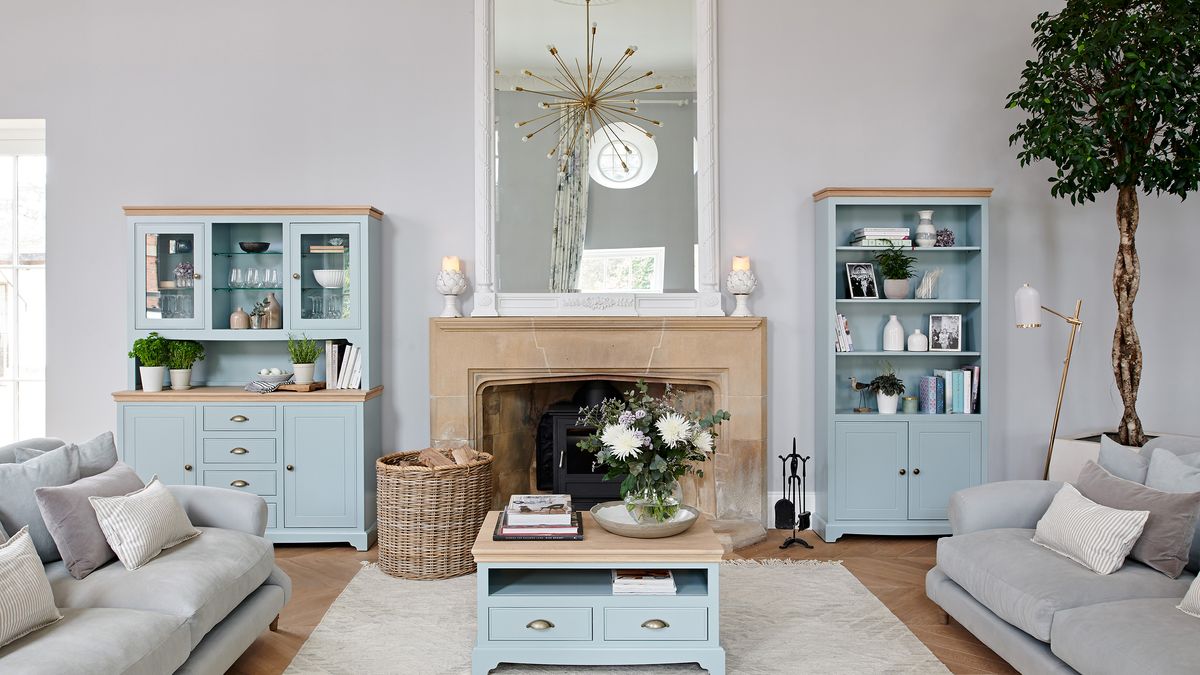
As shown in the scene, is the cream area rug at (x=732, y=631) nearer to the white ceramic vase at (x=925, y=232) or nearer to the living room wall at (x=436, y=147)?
the living room wall at (x=436, y=147)

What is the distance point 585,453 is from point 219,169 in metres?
2.93

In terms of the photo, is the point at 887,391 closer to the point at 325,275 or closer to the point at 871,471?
the point at 871,471

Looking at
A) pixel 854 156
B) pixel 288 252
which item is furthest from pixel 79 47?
pixel 854 156

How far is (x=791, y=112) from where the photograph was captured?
4969 millimetres

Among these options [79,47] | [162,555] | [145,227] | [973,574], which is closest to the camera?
[162,555]

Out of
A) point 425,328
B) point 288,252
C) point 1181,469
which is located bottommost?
point 1181,469

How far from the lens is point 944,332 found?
15.6ft

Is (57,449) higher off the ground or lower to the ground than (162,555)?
higher

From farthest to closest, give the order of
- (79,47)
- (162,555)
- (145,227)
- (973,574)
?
(79,47) < (145,227) < (973,574) < (162,555)

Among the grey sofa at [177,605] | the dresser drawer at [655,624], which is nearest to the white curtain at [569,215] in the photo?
the grey sofa at [177,605]

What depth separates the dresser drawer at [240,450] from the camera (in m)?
4.45

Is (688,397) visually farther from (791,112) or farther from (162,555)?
(162,555)

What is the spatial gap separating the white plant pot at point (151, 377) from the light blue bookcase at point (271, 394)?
61mm

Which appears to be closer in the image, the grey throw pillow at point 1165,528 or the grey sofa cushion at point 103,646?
the grey sofa cushion at point 103,646
